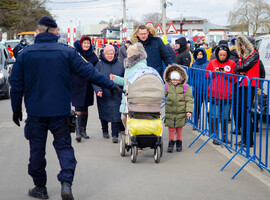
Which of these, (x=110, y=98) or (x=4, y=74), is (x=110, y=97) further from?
(x=4, y=74)

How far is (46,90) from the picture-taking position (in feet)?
17.4

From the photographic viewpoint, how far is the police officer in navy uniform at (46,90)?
17.3 ft

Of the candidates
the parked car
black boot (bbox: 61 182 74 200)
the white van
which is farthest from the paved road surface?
the parked car

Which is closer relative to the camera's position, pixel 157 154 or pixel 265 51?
pixel 157 154

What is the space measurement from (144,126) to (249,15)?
92.9m

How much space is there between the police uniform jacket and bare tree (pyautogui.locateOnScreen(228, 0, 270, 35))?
88.9m

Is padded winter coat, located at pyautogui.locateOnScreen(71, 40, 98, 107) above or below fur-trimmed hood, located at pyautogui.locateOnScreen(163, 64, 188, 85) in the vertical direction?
below

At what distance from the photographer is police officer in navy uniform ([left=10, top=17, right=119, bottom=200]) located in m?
5.27

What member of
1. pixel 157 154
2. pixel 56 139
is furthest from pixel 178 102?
pixel 56 139

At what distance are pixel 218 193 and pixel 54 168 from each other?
239 centimetres

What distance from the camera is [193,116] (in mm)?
9805

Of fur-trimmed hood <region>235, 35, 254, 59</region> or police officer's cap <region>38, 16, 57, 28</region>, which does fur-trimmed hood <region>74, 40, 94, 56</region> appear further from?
police officer's cap <region>38, 16, 57, 28</region>

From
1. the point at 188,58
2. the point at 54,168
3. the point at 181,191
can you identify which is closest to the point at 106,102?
the point at 54,168

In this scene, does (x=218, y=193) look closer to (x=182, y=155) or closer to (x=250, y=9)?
(x=182, y=155)
